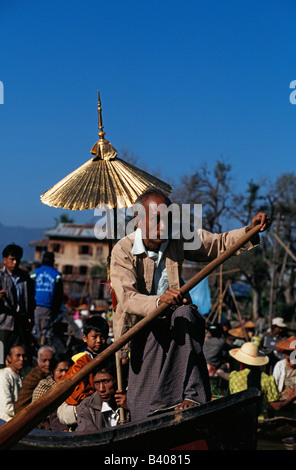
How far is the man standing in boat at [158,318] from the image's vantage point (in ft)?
12.1

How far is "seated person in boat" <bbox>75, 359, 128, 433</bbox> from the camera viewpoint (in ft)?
15.1

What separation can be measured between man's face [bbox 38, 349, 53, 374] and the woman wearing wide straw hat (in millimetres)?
1832

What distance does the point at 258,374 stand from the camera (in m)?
6.65

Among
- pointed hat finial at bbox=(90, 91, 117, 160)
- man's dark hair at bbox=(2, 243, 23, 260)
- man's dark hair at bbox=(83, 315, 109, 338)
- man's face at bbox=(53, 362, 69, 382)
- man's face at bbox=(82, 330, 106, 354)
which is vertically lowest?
man's face at bbox=(53, 362, 69, 382)

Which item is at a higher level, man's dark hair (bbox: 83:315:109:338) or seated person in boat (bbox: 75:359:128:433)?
man's dark hair (bbox: 83:315:109:338)

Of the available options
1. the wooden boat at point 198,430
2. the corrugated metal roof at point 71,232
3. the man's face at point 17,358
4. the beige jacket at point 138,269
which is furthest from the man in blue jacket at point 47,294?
the corrugated metal roof at point 71,232

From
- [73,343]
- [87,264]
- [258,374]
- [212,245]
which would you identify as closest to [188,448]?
[212,245]

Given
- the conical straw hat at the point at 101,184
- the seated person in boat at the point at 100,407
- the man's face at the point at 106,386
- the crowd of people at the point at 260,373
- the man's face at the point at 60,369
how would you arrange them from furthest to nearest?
the crowd of people at the point at 260,373 < the man's face at the point at 60,369 < the conical straw hat at the point at 101,184 < the man's face at the point at 106,386 < the seated person in boat at the point at 100,407

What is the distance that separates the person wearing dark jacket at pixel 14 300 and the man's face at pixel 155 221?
3.29m

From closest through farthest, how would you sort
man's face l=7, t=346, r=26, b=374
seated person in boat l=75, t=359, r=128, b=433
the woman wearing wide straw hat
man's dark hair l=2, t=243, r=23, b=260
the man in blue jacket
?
seated person in boat l=75, t=359, r=128, b=433, man's face l=7, t=346, r=26, b=374, the woman wearing wide straw hat, man's dark hair l=2, t=243, r=23, b=260, the man in blue jacket

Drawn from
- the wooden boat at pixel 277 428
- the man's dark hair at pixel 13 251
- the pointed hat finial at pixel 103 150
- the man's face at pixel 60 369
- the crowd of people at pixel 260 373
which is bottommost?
the wooden boat at pixel 277 428

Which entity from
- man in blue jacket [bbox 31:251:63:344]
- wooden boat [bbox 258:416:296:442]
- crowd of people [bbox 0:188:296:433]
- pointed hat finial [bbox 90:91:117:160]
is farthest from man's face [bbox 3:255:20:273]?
wooden boat [bbox 258:416:296:442]

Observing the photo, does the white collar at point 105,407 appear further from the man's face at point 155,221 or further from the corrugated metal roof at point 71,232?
the corrugated metal roof at point 71,232

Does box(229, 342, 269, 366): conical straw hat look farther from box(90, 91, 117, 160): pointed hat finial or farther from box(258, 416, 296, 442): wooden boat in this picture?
box(90, 91, 117, 160): pointed hat finial
